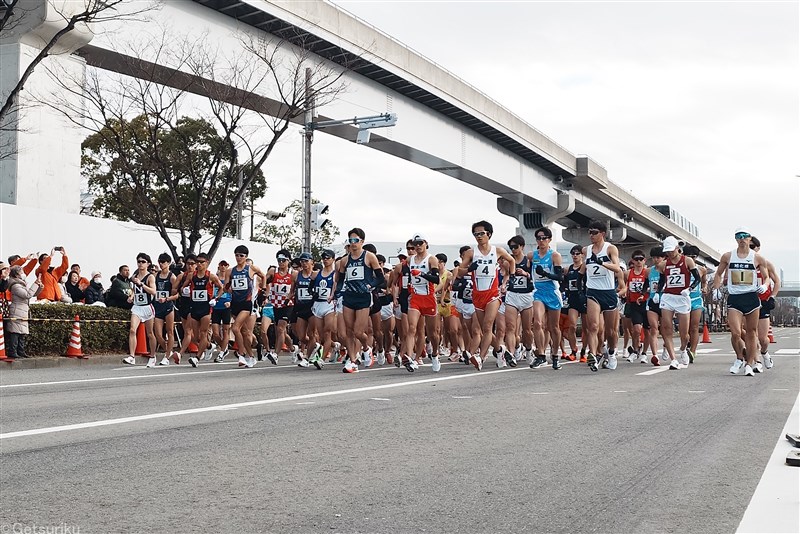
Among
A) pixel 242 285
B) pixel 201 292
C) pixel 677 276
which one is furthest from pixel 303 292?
pixel 677 276

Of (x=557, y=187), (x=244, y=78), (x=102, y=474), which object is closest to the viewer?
(x=102, y=474)

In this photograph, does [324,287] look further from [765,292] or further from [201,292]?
[765,292]

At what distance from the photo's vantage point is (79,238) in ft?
75.5

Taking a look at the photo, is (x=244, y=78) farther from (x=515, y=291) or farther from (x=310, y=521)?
(x=310, y=521)

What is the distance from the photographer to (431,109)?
36.0 metres

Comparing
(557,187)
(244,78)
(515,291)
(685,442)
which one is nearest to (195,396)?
(685,442)

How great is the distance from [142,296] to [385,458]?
39.8 ft

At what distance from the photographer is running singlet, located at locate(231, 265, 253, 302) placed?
16.7 metres

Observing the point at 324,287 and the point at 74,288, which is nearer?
the point at 324,287

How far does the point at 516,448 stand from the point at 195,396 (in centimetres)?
457

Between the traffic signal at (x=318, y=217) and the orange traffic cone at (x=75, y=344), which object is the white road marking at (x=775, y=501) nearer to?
the orange traffic cone at (x=75, y=344)

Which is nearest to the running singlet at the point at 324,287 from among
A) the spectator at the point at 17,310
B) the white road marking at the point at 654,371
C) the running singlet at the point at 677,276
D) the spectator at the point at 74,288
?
the spectator at the point at 17,310

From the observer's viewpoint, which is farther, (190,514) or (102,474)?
(102,474)

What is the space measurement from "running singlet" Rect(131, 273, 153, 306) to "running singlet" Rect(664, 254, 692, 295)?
9158mm
